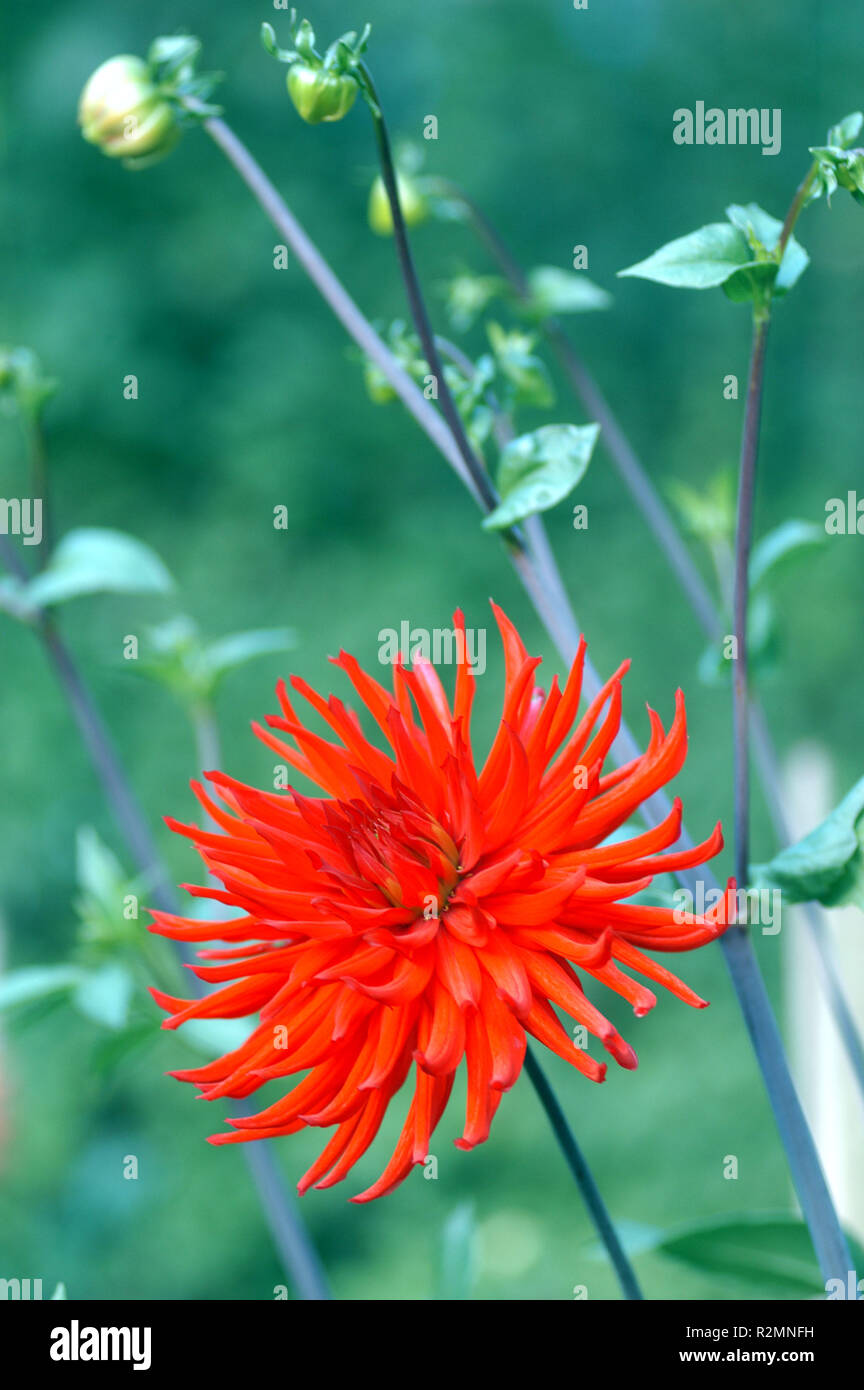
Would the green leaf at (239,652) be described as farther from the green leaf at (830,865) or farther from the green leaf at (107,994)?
the green leaf at (830,865)

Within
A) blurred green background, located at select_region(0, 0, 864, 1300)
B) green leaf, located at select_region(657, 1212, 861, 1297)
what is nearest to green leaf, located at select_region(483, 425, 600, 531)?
green leaf, located at select_region(657, 1212, 861, 1297)

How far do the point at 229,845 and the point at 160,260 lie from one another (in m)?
1.57

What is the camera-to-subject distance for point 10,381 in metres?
0.54

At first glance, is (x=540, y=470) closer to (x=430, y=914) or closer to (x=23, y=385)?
(x=430, y=914)

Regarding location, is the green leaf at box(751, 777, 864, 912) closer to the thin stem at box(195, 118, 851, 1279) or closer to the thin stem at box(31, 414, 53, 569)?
the thin stem at box(195, 118, 851, 1279)

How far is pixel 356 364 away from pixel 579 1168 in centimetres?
147

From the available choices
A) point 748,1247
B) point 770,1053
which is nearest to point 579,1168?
point 770,1053

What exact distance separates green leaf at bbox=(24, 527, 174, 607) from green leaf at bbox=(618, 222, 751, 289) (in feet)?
0.89

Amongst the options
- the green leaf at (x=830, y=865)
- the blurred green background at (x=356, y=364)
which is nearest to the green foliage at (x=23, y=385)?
the green leaf at (x=830, y=865)

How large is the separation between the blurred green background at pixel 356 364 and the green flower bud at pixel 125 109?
1.04 meters

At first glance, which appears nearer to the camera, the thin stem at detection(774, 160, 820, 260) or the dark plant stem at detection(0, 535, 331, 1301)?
the thin stem at detection(774, 160, 820, 260)

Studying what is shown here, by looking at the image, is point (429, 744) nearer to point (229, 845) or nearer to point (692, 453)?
point (229, 845)

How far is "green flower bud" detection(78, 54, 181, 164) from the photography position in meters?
0.42

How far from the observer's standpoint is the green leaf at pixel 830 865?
343mm
